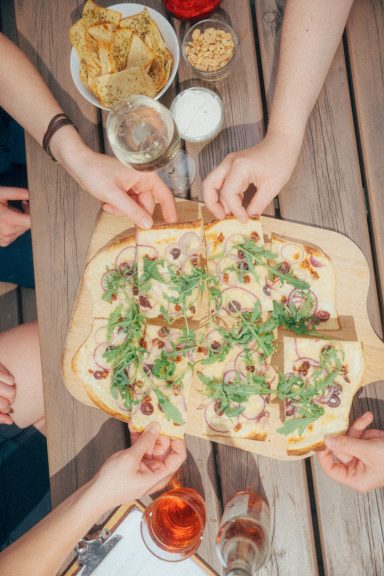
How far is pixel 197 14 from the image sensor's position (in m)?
2.25

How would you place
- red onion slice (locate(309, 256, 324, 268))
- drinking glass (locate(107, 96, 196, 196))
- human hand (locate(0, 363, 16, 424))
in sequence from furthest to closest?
human hand (locate(0, 363, 16, 424)), red onion slice (locate(309, 256, 324, 268)), drinking glass (locate(107, 96, 196, 196))

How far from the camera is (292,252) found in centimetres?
221

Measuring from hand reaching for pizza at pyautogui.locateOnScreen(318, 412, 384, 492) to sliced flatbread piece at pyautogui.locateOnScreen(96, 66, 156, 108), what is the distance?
5.70 ft

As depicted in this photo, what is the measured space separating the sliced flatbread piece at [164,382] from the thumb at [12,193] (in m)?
1.02

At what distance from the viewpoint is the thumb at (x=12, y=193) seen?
2.48 metres

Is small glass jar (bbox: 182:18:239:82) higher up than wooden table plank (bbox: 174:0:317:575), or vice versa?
small glass jar (bbox: 182:18:239:82)

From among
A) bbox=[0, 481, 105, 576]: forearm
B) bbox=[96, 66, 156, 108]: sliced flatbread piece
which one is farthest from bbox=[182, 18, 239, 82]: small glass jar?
bbox=[0, 481, 105, 576]: forearm

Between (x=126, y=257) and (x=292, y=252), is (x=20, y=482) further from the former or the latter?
(x=292, y=252)

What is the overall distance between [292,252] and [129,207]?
31.1 inches

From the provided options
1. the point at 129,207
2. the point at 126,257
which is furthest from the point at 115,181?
the point at 126,257

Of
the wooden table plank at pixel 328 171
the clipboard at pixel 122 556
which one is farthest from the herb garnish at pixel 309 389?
the clipboard at pixel 122 556

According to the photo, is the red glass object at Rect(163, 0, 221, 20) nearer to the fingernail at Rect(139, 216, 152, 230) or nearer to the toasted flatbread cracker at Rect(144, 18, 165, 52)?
the toasted flatbread cracker at Rect(144, 18, 165, 52)

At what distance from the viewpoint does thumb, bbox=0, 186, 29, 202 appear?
2481mm

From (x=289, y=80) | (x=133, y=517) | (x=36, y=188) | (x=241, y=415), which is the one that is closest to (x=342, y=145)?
(x=289, y=80)
